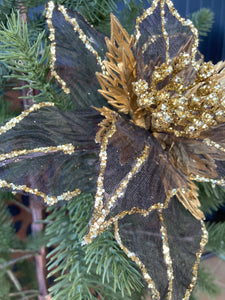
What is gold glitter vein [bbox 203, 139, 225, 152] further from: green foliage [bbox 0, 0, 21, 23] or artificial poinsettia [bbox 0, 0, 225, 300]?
green foliage [bbox 0, 0, 21, 23]

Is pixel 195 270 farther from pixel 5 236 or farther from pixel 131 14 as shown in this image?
pixel 131 14

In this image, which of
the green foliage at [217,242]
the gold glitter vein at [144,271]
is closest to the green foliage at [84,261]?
the gold glitter vein at [144,271]

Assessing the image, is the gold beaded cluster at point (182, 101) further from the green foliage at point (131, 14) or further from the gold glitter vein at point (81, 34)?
the green foliage at point (131, 14)

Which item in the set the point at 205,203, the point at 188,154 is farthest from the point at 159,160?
the point at 205,203

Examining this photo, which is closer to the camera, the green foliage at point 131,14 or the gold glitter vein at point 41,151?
the gold glitter vein at point 41,151

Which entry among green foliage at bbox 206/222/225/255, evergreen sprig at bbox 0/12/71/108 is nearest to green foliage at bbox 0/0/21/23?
evergreen sprig at bbox 0/12/71/108

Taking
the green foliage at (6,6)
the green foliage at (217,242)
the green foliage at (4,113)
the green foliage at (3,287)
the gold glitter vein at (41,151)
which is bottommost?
the green foliage at (217,242)
